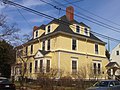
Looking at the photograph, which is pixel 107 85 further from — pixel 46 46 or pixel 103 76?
pixel 103 76

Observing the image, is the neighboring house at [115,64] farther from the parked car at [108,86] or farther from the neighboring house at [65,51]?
the parked car at [108,86]

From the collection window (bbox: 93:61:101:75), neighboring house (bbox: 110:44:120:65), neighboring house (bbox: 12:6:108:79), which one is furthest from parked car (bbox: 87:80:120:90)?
neighboring house (bbox: 110:44:120:65)

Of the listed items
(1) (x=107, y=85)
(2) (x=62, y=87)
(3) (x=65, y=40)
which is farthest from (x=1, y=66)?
(1) (x=107, y=85)

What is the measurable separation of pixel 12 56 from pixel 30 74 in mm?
7218

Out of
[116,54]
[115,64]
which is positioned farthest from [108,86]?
[116,54]

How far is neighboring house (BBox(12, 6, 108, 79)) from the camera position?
116 feet

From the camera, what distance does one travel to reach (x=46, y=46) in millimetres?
38406

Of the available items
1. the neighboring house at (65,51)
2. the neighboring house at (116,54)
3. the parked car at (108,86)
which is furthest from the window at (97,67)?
the parked car at (108,86)

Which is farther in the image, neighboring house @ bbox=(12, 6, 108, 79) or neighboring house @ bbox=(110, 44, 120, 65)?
neighboring house @ bbox=(110, 44, 120, 65)

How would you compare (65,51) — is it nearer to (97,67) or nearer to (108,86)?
(97,67)

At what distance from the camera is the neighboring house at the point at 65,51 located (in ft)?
116

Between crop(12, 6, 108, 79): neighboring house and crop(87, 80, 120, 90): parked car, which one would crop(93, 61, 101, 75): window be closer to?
crop(12, 6, 108, 79): neighboring house

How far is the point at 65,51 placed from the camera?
3566 centimetres

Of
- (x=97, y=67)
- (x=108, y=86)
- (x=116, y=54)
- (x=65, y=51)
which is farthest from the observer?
(x=116, y=54)
